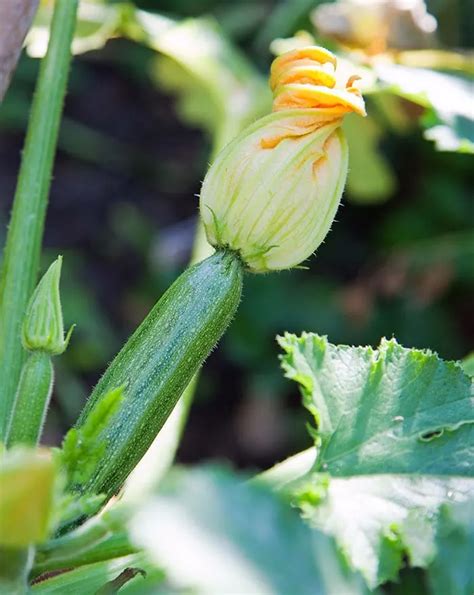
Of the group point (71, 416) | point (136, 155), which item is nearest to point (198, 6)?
point (136, 155)

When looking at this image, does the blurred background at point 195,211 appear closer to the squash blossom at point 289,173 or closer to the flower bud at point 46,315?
the squash blossom at point 289,173

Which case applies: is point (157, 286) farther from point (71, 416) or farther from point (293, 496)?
point (293, 496)

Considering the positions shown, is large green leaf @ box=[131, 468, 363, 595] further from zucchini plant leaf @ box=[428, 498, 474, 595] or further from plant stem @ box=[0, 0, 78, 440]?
plant stem @ box=[0, 0, 78, 440]

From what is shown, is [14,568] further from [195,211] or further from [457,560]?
[195,211]

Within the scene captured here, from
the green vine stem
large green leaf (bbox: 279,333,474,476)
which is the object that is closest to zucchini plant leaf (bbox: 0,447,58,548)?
the green vine stem

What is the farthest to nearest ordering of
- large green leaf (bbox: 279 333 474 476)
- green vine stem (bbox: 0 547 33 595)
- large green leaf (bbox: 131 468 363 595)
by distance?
large green leaf (bbox: 279 333 474 476), green vine stem (bbox: 0 547 33 595), large green leaf (bbox: 131 468 363 595)

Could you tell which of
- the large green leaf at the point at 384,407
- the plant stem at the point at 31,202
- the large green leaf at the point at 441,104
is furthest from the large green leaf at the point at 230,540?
the large green leaf at the point at 441,104
